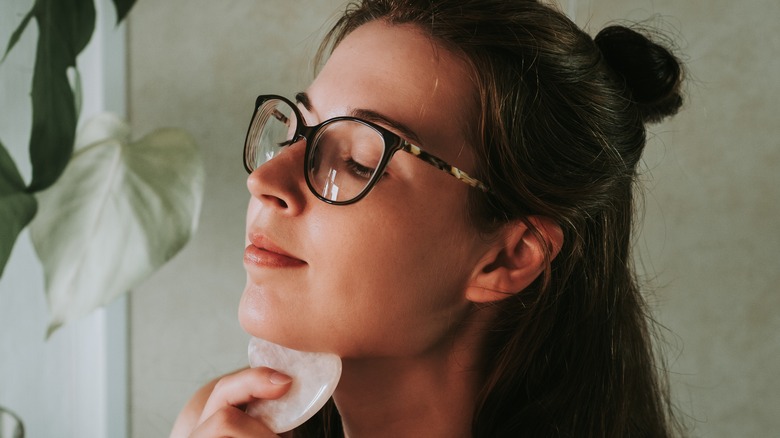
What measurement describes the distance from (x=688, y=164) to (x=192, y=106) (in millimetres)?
935

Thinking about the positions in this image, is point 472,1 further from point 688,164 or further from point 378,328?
point 688,164

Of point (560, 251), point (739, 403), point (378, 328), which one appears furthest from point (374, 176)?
point (739, 403)

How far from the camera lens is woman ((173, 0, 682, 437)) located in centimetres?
71

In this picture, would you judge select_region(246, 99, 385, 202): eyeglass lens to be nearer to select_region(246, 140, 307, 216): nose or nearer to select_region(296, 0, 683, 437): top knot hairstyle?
select_region(246, 140, 307, 216): nose

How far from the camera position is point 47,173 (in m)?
1.15

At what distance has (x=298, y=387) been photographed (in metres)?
0.76

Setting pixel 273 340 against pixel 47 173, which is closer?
pixel 273 340

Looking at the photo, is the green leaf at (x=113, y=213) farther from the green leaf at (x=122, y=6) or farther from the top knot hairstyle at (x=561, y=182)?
the top knot hairstyle at (x=561, y=182)

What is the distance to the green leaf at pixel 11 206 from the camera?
109cm

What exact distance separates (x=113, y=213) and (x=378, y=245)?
741 millimetres

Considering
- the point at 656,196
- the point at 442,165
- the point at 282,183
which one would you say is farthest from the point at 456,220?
the point at 656,196

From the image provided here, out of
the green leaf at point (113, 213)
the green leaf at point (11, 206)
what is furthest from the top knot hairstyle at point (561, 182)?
the green leaf at point (11, 206)

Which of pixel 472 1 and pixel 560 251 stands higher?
pixel 472 1

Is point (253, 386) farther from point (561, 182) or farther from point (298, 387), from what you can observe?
point (561, 182)
